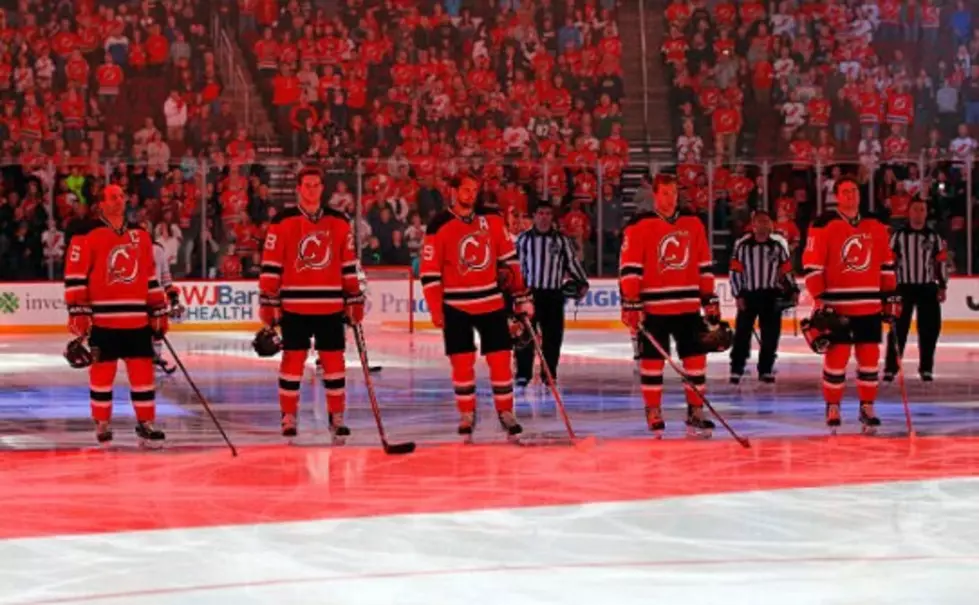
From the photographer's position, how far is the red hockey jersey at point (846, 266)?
986 cm

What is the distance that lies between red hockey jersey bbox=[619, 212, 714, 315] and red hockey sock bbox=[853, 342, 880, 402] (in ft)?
3.28

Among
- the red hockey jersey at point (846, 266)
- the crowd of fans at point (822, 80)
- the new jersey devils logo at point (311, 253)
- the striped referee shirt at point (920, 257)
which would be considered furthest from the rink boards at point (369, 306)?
the new jersey devils logo at point (311, 253)

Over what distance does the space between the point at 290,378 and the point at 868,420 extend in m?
3.39

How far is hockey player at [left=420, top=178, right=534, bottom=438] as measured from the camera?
952 cm

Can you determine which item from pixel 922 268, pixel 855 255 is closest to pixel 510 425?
pixel 855 255

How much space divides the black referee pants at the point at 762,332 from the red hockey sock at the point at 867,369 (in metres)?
3.72

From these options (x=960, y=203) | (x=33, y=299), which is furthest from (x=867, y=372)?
(x=33, y=299)

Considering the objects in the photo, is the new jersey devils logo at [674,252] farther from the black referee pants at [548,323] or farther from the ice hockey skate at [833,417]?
the black referee pants at [548,323]

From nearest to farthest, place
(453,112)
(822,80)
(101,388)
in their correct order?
(101,388)
(453,112)
(822,80)

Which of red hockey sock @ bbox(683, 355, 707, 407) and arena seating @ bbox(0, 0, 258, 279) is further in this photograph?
arena seating @ bbox(0, 0, 258, 279)

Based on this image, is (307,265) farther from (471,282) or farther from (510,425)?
(510,425)

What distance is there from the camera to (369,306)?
22.1 metres

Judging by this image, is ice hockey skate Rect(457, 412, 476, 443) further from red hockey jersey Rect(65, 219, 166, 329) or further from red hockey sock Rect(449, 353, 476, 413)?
red hockey jersey Rect(65, 219, 166, 329)

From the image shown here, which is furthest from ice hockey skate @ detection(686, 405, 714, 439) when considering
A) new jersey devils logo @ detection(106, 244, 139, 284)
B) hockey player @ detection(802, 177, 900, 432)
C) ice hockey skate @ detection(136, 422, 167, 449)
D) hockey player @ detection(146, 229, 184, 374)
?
new jersey devils logo @ detection(106, 244, 139, 284)
